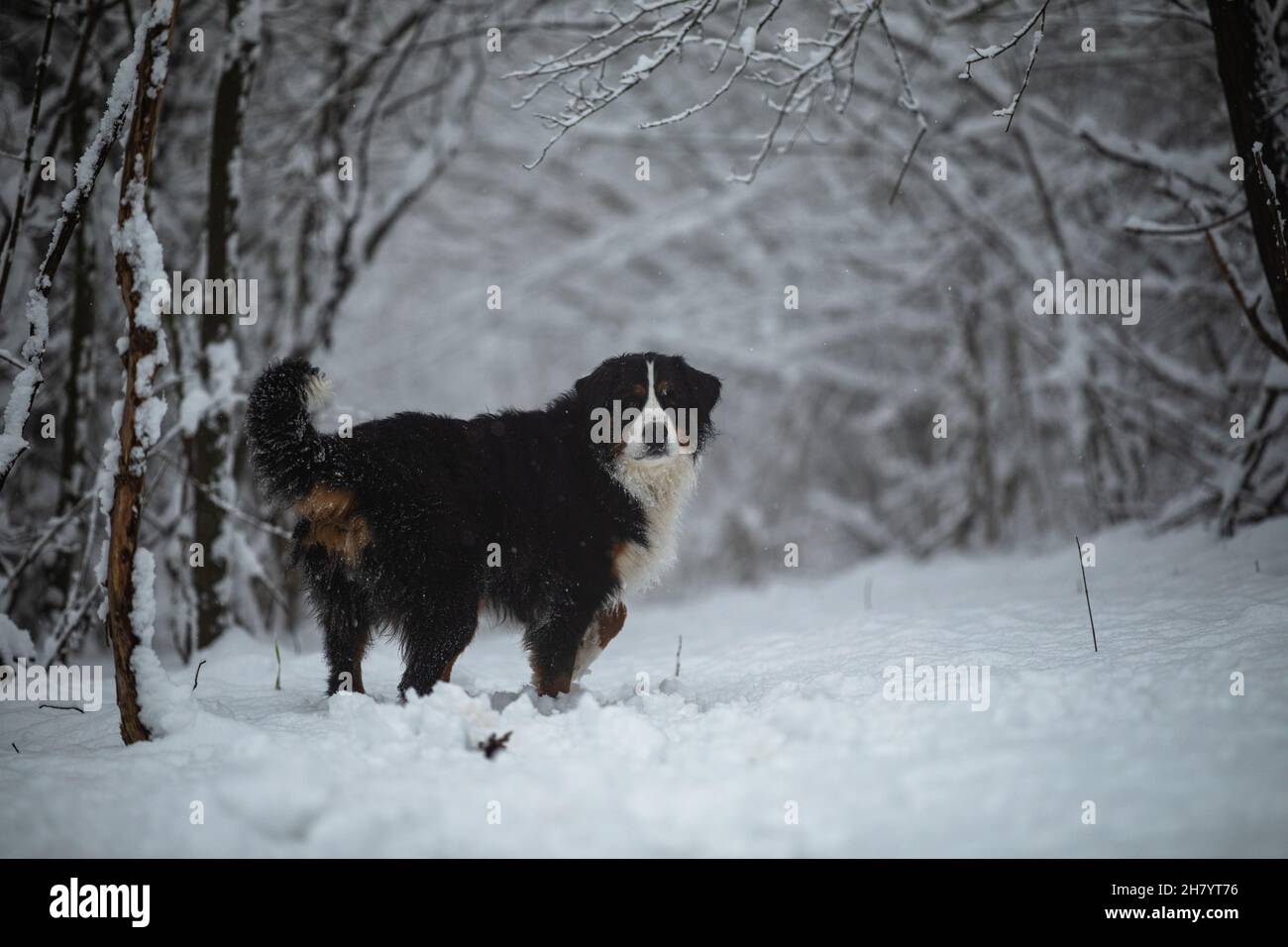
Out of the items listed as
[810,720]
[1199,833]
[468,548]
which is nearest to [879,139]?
[468,548]

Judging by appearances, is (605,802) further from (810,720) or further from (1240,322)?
(1240,322)

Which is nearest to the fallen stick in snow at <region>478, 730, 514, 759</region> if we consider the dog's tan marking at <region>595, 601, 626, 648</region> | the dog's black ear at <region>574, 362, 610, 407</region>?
the dog's tan marking at <region>595, 601, 626, 648</region>

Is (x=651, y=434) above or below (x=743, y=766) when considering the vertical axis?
above

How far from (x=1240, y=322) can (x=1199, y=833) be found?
8690 mm

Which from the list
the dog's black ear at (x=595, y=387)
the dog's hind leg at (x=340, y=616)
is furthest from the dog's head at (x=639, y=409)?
the dog's hind leg at (x=340, y=616)

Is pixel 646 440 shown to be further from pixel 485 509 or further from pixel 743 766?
pixel 743 766

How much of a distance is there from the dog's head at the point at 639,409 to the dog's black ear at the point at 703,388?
0.09 meters

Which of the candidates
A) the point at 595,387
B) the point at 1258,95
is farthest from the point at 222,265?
Answer: the point at 1258,95

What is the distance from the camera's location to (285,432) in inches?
143

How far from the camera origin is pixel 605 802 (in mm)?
2375

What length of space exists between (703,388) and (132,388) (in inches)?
111

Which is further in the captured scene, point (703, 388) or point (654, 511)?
point (703, 388)

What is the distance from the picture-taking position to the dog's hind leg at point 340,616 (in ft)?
13.1

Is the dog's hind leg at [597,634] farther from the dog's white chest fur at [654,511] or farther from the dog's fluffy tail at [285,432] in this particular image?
the dog's fluffy tail at [285,432]
